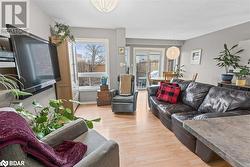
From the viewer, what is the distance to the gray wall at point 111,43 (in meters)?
4.53

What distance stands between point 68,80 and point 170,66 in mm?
5114

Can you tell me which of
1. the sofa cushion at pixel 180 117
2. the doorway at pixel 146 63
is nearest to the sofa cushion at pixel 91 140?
the sofa cushion at pixel 180 117

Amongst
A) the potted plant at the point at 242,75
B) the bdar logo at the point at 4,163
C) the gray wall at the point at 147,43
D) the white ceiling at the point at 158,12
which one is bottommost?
the bdar logo at the point at 4,163

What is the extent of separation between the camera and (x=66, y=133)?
1485 mm

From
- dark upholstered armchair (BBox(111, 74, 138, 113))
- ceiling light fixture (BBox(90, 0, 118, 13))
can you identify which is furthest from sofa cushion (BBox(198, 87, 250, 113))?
ceiling light fixture (BBox(90, 0, 118, 13))

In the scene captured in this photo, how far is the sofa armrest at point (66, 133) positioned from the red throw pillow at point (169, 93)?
207 cm

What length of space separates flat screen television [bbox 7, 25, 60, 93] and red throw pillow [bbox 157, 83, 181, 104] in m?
2.30

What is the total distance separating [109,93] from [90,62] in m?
1.30

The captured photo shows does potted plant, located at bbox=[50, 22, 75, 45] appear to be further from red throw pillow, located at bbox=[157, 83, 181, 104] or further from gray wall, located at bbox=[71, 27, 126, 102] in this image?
red throw pillow, located at bbox=[157, 83, 181, 104]

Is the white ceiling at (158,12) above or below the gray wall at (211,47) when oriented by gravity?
above

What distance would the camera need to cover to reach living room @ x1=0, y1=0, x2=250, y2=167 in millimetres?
890

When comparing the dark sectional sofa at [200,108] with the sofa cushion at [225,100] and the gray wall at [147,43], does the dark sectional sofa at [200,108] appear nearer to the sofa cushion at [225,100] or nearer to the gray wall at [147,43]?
the sofa cushion at [225,100]

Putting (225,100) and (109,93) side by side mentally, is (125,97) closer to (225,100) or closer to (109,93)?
(109,93)

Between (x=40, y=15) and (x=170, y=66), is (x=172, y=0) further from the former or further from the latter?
(x=170, y=66)
